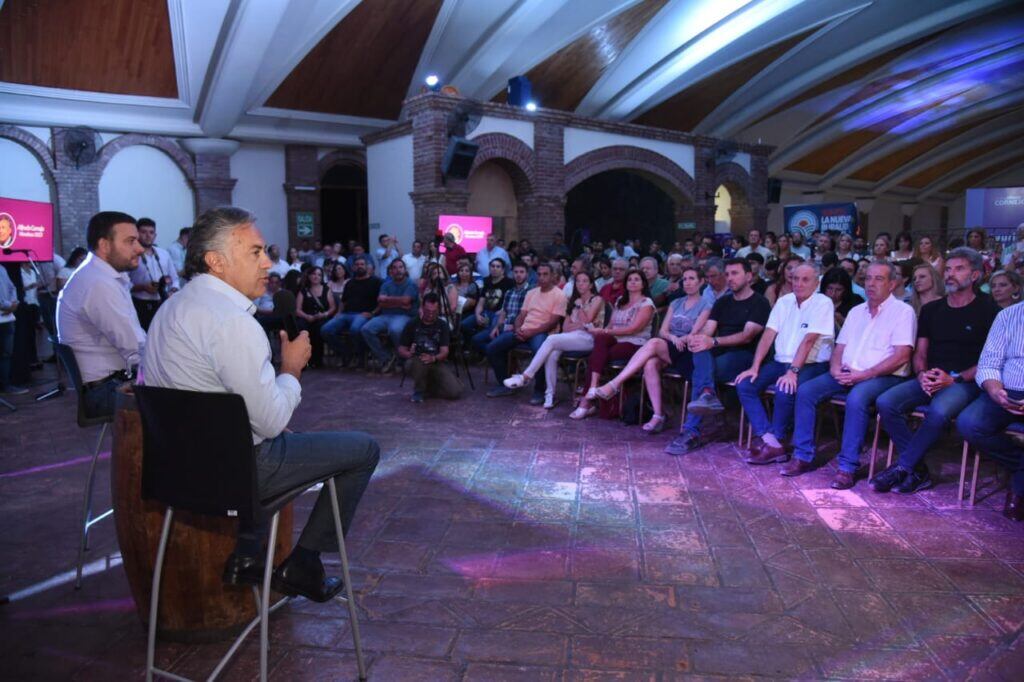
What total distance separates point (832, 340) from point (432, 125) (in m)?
7.97

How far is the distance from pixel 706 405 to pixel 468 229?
23.7 ft

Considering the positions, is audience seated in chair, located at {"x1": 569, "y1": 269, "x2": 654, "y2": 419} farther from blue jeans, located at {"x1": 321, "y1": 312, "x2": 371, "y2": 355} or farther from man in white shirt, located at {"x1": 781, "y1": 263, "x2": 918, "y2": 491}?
blue jeans, located at {"x1": 321, "y1": 312, "x2": 371, "y2": 355}

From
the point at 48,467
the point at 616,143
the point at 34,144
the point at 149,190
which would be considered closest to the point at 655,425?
the point at 48,467

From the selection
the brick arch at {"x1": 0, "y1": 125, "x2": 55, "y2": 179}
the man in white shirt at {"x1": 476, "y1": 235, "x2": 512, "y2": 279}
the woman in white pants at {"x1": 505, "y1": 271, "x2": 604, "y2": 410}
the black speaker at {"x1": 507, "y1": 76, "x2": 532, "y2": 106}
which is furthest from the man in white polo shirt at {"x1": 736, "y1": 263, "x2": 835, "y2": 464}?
the brick arch at {"x1": 0, "y1": 125, "x2": 55, "y2": 179}

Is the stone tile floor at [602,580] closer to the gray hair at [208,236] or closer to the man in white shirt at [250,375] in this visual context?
the man in white shirt at [250,375]

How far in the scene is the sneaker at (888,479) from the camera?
13.1 ft

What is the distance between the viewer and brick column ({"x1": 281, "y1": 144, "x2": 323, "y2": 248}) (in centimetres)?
1419

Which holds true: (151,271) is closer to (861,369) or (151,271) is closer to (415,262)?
(415,262)

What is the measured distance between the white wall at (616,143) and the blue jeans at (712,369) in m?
8.81

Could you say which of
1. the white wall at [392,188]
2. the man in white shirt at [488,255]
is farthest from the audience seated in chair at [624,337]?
the white wall at [392,188]

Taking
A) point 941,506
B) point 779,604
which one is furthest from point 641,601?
point 941,506

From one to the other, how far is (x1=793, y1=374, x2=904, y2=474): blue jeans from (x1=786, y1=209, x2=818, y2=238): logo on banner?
28.2 ft

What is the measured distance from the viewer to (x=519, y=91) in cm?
1282

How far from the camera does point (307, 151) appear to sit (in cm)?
1430
